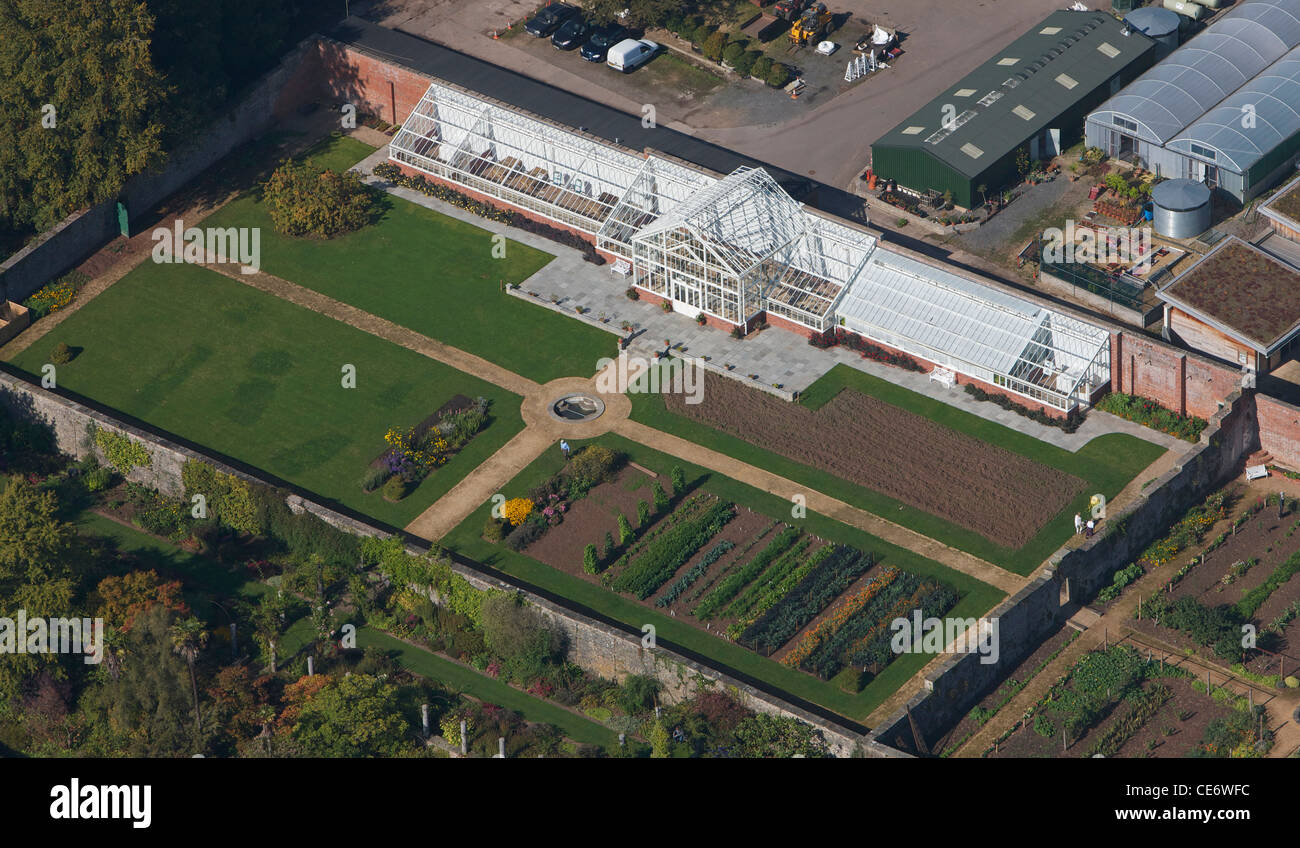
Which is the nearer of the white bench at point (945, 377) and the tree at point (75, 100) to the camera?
the white bench at point (945, 377)

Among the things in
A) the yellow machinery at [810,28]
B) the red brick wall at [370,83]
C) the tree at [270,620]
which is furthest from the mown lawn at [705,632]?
the yellow machinery at [810,28]

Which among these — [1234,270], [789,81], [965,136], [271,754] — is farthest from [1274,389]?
[271,754]

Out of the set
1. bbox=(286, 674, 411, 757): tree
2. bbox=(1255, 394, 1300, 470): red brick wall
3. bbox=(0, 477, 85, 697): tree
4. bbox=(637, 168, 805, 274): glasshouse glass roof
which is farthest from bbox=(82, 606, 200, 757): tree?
bbox=(1255, 394, 1300, 470): red brick wall

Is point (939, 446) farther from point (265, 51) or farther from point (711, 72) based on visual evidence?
point (265, 51)

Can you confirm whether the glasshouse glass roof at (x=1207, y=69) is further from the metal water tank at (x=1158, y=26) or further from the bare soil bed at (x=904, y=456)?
the bare soil bed at (x=904, y=456)

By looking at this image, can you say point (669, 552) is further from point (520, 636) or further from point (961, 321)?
point (961, 321)

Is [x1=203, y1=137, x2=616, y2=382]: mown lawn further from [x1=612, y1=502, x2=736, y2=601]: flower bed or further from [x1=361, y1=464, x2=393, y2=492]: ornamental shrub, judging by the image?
[x1=612, y1=502, x2=736, y2=601]: flower bed

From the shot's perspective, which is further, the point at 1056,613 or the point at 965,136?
the point at 965,136

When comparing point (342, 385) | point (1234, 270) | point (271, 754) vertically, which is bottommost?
point (271, 754)
